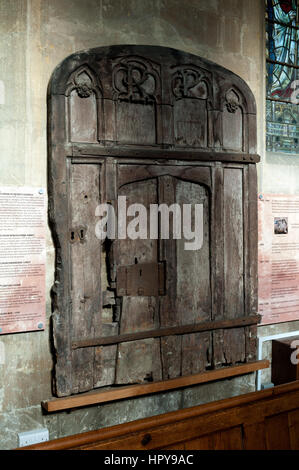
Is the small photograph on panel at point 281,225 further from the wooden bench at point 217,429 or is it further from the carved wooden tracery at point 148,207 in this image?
the wooden bench at point 217,429

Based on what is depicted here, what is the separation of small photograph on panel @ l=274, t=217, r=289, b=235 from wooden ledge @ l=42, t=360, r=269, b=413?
3.23 feet

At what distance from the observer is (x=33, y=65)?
8.98 feet

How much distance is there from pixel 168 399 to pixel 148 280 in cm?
84

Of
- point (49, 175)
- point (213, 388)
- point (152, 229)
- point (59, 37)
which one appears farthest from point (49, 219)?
point (213, 388)

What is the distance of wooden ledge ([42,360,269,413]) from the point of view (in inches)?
110

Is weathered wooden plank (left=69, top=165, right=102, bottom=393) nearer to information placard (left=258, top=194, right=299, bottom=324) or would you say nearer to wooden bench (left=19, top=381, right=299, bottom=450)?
wooden bench (left=19, top=381, right=299, bottom=450)

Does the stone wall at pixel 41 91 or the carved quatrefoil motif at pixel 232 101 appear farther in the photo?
the carved quatrefoil motif at pixel 232 101

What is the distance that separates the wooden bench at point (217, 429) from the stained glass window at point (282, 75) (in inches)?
81.9
